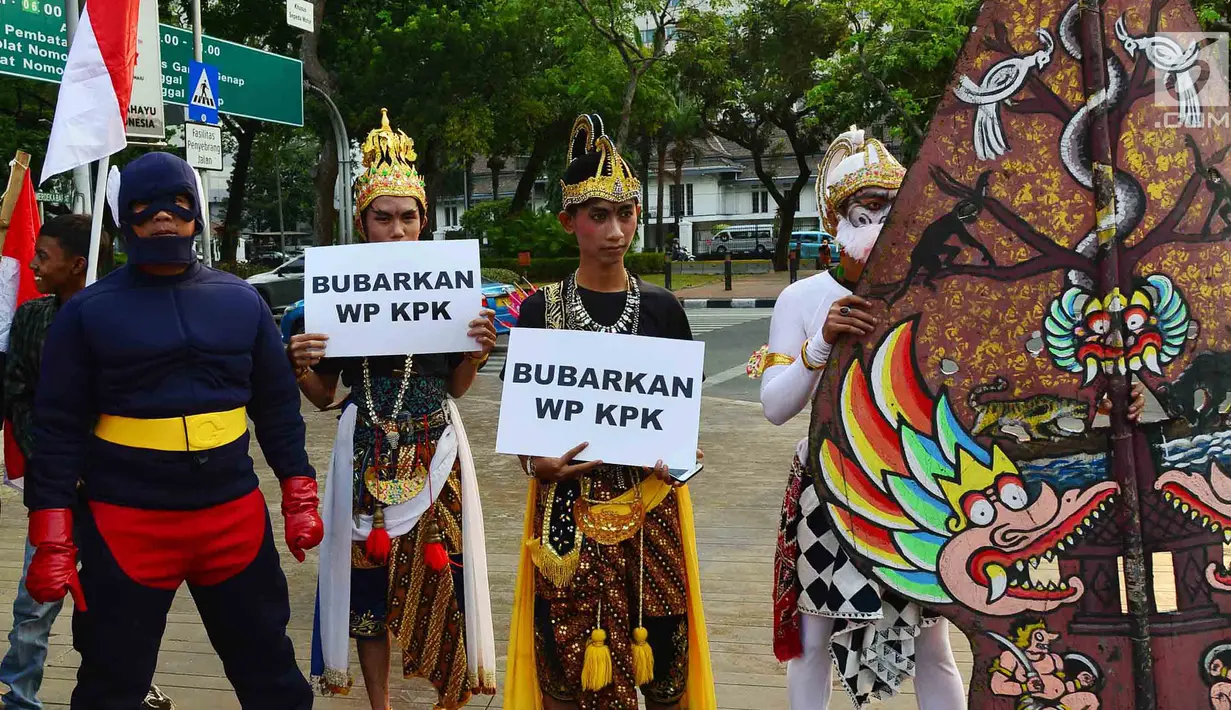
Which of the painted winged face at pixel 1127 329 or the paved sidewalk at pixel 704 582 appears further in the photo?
the paved sidewalk at pixel 704 582

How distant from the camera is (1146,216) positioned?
2045 millimetres

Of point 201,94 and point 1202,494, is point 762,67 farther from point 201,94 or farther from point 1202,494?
point 1202,494

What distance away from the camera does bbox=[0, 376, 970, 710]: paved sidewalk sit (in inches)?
157

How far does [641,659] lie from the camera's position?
9.51ft

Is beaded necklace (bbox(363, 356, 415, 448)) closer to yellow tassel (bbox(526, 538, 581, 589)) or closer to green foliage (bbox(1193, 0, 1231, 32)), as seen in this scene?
yellow tassel (bbox(526, 538, 581, 589))

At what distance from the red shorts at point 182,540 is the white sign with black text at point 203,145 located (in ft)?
19.9

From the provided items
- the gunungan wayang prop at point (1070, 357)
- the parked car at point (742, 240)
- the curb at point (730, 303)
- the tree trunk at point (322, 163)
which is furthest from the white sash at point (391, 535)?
the parked car at point (742, 240)

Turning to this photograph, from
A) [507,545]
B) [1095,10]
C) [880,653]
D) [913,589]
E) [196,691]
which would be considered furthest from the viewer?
[507,545]

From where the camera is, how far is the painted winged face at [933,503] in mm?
2117

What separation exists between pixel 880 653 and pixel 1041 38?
156 cm

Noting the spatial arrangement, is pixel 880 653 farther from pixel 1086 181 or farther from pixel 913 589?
pixel 1086 181

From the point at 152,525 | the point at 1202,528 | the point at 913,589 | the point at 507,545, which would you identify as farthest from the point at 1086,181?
the point at 507,545

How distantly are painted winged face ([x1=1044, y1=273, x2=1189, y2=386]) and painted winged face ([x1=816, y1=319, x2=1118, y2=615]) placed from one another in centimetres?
23

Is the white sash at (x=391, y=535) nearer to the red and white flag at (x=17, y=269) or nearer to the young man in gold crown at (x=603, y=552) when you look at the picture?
the young man in gold crown at (x=603, y=552)
